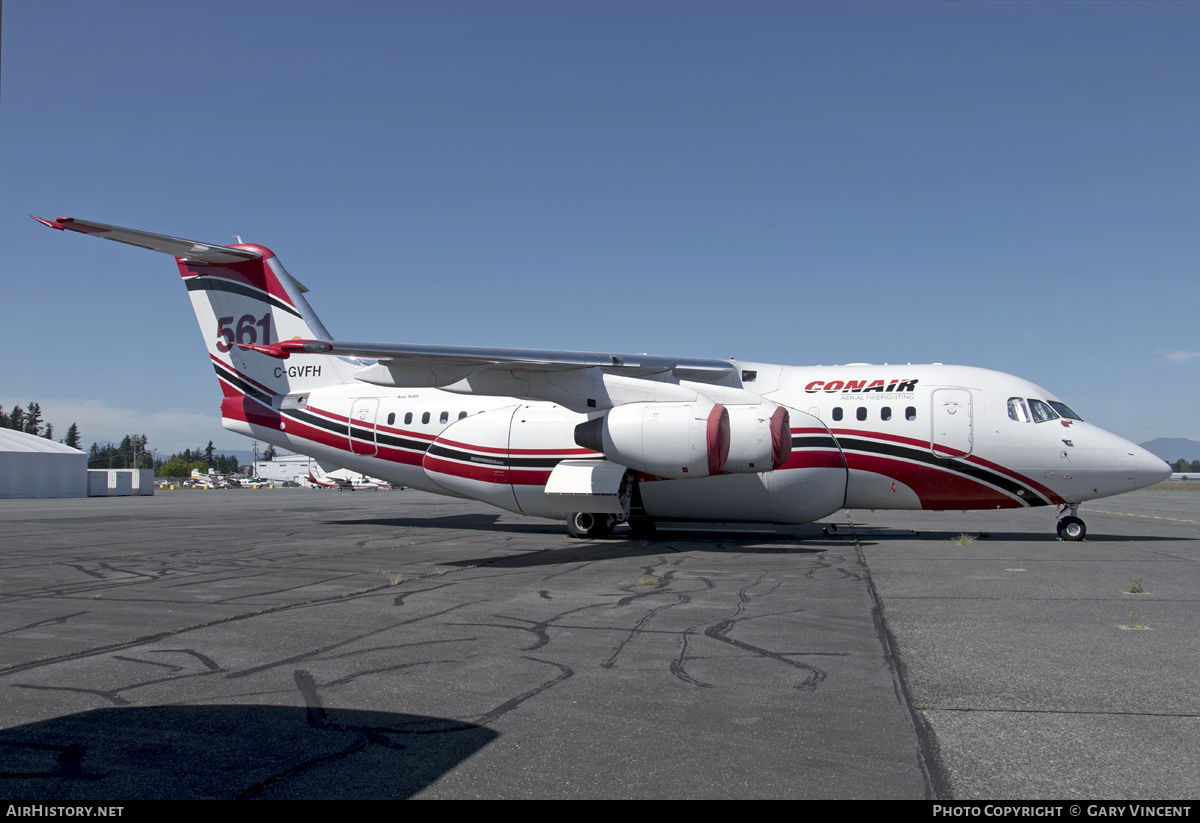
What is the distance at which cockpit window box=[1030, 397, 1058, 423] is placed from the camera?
16078mm

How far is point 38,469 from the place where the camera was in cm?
5228

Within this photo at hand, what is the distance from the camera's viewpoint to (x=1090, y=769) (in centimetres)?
410

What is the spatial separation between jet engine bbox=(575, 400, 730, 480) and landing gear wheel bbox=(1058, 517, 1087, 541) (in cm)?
738

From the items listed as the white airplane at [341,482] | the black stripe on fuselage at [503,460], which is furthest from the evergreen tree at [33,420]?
the black stripe on fuselage at [503,460]

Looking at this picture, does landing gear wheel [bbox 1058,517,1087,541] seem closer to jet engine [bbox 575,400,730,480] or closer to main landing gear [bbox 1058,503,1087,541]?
main landing gear [bbox 1058,503,1087,541]

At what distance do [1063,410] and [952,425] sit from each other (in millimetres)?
2307

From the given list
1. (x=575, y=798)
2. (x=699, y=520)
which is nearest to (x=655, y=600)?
(x=575, y=798)

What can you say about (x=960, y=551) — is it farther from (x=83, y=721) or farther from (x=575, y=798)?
(x=83, y=721)

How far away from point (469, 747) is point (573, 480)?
12.5 m

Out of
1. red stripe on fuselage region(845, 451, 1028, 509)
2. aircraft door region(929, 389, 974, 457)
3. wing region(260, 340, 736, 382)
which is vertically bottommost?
red stripe on fuselage region(845, 451, 1028, 509)

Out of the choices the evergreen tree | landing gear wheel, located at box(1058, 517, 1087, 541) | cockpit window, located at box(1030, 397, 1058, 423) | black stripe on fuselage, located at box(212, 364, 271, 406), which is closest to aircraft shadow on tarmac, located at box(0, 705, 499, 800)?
cockpit window, located at box(1030, 397, 1058, 423)

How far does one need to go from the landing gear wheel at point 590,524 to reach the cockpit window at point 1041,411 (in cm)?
910

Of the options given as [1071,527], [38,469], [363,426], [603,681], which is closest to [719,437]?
[1071,527]

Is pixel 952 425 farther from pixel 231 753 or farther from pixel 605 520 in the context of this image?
pixel 231 753
